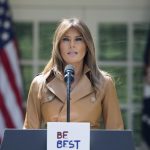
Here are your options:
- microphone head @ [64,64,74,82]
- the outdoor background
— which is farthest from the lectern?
the outdoor background

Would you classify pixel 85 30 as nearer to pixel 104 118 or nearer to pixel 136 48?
pixel 104 118

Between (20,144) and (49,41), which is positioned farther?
(49,41)

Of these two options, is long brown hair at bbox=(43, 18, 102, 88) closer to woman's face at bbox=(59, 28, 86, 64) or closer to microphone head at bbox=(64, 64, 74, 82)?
woman's face at bbox=(59, 28, 86, 64)

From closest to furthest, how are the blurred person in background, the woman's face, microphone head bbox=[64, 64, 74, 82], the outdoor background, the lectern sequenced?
the lectern, microphone head bbox=[64, 64, 74, 82], the woman's face, the blurred person in background, the outdoor background

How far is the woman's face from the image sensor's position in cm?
397

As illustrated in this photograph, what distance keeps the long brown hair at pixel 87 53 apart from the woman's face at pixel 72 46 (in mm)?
20

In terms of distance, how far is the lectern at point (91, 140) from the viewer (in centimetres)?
342

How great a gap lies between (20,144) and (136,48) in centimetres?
542

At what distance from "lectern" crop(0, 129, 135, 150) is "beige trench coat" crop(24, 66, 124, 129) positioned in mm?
542

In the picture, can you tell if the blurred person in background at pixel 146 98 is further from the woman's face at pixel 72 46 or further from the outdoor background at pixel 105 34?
the woman's face at pixel 72 46

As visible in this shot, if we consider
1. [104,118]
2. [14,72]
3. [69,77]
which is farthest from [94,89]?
[14,72]

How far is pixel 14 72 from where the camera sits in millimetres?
8555

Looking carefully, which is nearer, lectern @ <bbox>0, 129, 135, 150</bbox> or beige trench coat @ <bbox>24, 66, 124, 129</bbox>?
lectern @ <bbox>0, 129, 135, 150</bbox>

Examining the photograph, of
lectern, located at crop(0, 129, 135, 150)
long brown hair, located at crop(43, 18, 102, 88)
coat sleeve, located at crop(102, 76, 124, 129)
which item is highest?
long brown hair, located at crop(43, 18, 102, 88)
